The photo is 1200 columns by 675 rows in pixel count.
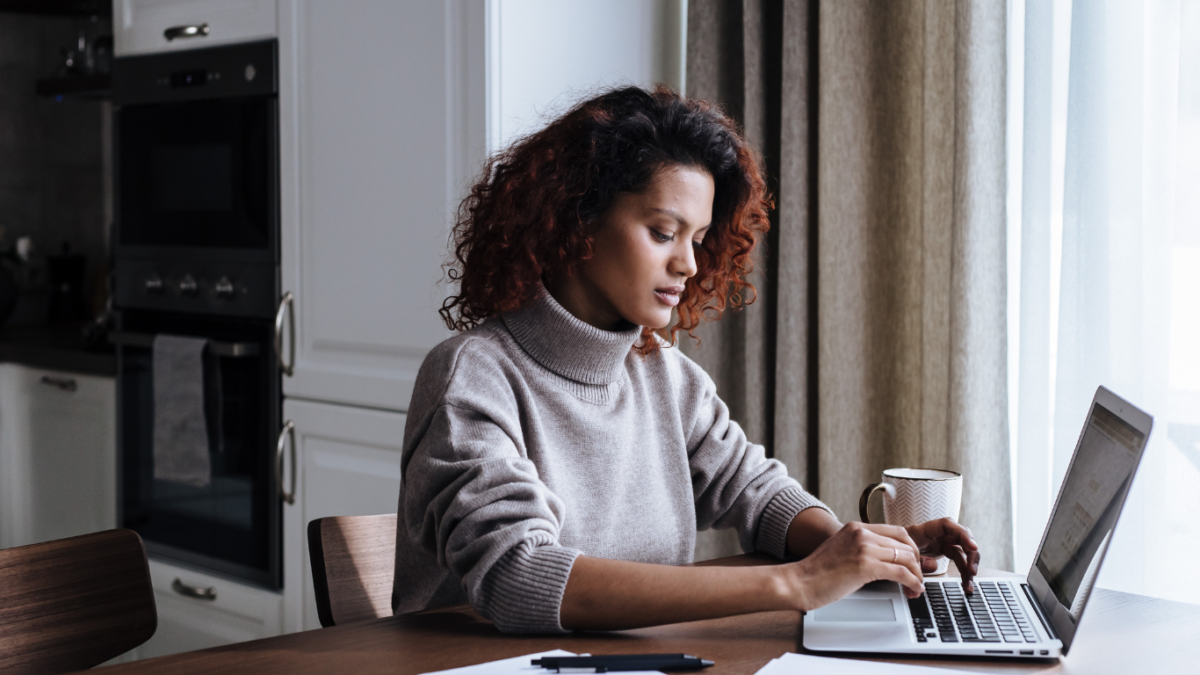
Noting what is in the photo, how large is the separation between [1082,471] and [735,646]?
0.39 m

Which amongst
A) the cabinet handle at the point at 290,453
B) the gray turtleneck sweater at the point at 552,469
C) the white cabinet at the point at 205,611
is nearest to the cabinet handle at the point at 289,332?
the cabinet handle at the point at 290,453

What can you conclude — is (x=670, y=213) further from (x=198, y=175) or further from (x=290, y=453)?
(x=198, y=175)

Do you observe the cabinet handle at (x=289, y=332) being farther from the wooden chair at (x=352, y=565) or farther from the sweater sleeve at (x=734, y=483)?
the sweater sleeve at (x=734, y=483)

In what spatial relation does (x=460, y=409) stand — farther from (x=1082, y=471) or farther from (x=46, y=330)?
(x=46, y=330)

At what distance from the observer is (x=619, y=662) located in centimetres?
92

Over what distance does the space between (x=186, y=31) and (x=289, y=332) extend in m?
0.73

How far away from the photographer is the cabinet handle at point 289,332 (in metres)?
2.30

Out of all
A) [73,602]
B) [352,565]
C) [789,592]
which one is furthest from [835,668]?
[73,602]

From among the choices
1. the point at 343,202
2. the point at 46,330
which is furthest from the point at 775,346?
A: the point at 46,330

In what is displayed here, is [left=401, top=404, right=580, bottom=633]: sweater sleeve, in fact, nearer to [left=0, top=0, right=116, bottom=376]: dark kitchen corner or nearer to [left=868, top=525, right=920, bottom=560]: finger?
[left=868, top=525, right=920, bottom=560]: finger

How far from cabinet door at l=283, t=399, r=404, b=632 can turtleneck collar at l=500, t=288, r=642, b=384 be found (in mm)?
908

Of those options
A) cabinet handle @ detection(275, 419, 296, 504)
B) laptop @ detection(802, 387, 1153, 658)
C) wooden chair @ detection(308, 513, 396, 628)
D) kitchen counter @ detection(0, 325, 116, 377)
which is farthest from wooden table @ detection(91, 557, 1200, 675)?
kitchen counter @ detection(0, 325, 116, 377)

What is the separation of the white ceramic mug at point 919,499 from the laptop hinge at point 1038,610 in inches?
3.9

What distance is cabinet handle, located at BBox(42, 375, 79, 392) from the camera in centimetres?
287
